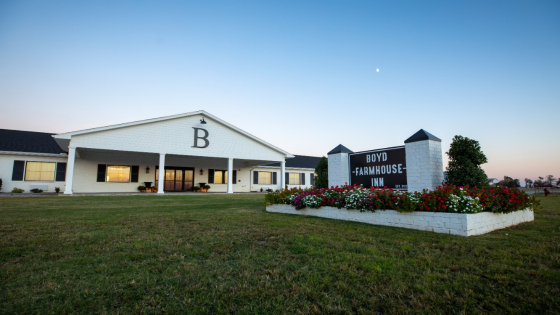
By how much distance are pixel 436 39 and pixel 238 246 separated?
11.8m

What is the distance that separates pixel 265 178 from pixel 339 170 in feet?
60.3

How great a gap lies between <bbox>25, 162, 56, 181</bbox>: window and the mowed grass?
18.1 meters

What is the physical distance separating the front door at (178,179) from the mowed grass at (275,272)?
60.5ft

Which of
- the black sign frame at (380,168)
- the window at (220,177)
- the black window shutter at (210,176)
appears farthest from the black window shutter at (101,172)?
the black sign frame at (380,168)

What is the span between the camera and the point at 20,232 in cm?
480

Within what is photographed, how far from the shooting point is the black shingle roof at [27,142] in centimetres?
1823

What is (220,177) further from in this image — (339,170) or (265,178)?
(339,170)

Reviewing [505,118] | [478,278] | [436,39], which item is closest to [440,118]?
[505,118]

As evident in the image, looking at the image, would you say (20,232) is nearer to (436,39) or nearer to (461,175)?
(461,175)

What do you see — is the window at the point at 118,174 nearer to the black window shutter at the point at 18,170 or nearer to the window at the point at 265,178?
the black window shutter at the point at 18,170

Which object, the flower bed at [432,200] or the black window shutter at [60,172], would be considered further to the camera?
the black window shutter at [60,172]

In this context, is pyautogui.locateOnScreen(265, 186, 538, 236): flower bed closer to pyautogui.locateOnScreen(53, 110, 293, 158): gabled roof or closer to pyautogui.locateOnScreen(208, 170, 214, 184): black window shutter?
pyautogui.locateOnScreen(53, 110, 293, 158): gabled roof

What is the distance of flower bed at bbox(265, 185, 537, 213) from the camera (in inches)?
204

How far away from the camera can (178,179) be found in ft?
76.5
